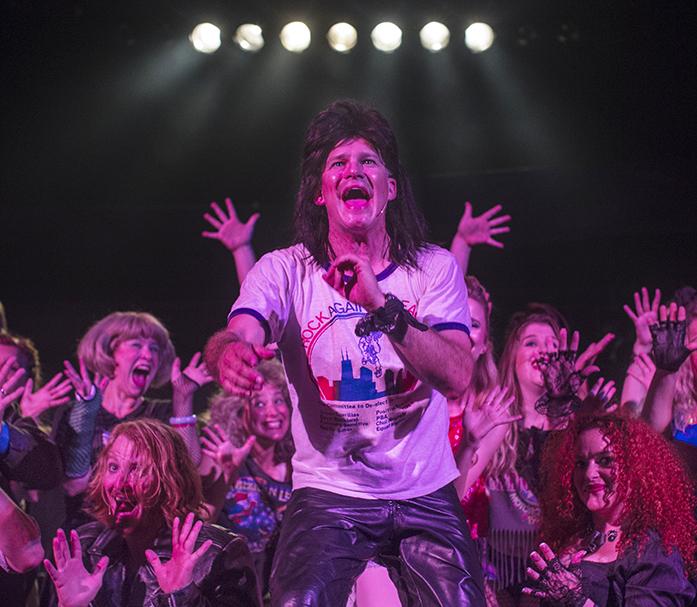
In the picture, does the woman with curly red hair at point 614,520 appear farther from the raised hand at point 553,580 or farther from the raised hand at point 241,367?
the raised hand at point 241,367

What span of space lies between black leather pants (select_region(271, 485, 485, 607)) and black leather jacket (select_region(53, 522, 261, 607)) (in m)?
1.21

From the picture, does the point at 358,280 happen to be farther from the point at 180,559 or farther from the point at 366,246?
the point at 180,559

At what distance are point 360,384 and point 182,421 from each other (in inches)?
87.5

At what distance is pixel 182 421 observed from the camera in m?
4.30

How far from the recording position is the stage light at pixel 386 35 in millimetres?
5902

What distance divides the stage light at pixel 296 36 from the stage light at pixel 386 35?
1.47 ft

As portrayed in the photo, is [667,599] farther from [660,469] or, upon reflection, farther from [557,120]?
[557,120]

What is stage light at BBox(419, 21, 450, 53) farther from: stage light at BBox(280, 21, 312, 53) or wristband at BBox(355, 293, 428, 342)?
wristband at BBox(355, 293, 428, 342)

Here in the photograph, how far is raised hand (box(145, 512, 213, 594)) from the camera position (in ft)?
10.7

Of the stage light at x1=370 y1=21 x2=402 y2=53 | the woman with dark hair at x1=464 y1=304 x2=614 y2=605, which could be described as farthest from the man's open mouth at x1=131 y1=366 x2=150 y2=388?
the stage light at x1=370 y1=21 x2=402 y2=53

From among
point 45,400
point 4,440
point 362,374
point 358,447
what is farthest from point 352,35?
point 358,447

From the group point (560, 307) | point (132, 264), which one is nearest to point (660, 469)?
point (560, 307)

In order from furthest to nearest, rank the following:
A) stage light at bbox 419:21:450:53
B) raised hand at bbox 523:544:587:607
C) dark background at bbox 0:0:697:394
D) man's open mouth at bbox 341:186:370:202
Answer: stage light at bbox 419:21:450:53, dark background at bbox 0:0:697:394, raised hand at bbox 523:544:587:607, man's open mouth at bbox 341:186:370:202

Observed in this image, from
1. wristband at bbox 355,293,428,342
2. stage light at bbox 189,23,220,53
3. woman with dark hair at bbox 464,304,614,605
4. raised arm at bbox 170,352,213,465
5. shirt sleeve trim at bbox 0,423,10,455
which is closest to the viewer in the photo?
wristband at bbox 355,293,428,342
